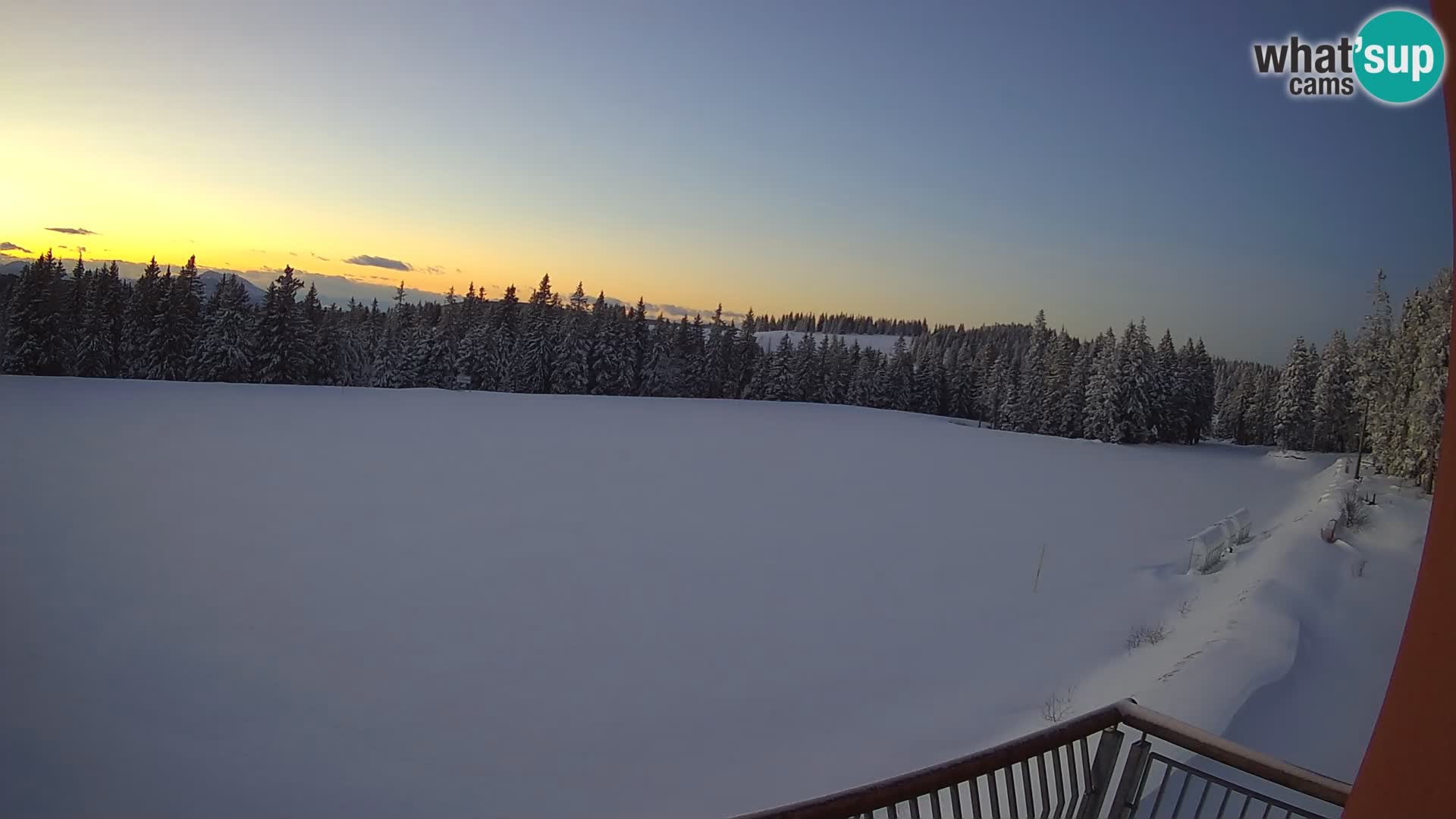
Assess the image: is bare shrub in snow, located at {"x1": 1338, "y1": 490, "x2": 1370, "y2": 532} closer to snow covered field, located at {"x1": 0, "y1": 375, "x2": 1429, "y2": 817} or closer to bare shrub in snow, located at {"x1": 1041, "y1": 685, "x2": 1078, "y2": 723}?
snow covered field, located at {"x1": 0, "y1": 375, "x2": 1429, "y2": 817}

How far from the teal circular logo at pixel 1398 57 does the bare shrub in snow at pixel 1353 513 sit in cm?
1715

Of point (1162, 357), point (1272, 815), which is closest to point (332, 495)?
point (1272, 815)

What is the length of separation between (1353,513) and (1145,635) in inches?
418

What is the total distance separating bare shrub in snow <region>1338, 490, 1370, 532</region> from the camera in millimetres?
15047

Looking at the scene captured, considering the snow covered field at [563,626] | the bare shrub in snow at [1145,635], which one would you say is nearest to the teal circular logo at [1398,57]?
the snow covered field at [563,626]

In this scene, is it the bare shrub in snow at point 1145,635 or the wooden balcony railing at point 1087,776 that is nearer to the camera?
the wooden balcony railing at point 1087,776

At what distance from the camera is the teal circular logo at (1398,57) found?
185cm

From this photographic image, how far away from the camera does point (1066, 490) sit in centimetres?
2245

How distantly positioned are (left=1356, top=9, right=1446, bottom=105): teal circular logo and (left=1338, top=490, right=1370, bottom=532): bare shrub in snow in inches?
A: 675

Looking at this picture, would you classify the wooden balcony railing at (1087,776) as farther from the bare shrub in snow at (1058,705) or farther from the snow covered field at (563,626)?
the bare shrub in snow at (1058,705)

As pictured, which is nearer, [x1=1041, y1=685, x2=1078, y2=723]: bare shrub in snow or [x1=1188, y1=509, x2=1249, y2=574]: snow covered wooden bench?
[x1=1041, y1=685, x2=1078, y2=723]: bare shrub in snow

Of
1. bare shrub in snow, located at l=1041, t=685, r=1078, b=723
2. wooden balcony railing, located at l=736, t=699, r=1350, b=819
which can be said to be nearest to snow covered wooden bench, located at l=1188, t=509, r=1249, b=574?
bare shrub in snow, located at l=1041, t=685, r=1078, b=723

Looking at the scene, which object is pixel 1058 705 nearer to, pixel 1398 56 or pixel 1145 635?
pixel 1145 635

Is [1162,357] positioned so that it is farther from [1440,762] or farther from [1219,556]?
[1440,762]
